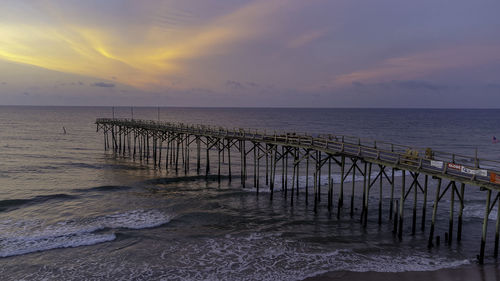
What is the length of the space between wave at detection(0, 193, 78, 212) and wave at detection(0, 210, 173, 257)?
4.10 metres

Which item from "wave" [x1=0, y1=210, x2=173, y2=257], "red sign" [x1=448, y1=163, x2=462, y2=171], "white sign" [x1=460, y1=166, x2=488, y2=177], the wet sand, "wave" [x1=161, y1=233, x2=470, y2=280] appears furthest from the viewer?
"wave" [x1=0, y1=210, x2=173, y2=257]

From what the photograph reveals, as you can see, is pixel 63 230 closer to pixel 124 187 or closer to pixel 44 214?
pixel 44 214

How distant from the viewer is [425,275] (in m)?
15.4

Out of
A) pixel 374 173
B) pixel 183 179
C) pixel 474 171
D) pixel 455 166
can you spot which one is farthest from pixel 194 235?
pixel 374 173

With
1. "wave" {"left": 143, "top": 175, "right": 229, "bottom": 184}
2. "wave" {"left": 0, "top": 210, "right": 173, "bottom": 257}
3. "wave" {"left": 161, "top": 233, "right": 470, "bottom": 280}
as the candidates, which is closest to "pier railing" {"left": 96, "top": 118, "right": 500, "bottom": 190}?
"wave" {"left": 161, "top": 233, "right": 470, "bottom": 280}

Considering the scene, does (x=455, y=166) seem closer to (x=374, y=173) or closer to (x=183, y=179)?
(x=374, y=173)

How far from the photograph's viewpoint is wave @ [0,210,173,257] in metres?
19.2

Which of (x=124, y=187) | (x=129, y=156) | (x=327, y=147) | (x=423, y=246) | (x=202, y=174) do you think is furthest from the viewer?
(x=129, y=156)

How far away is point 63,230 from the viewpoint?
70.9ft

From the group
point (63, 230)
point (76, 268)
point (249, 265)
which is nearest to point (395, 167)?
point (249, 265)

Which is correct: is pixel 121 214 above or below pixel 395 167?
below

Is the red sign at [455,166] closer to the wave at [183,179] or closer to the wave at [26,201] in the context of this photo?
the wave at [183,179]

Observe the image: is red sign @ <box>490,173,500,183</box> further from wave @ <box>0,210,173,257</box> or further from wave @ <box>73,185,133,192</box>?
wave @ <box>73,185,133,192</box>

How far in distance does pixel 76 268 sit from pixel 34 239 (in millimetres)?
5611
